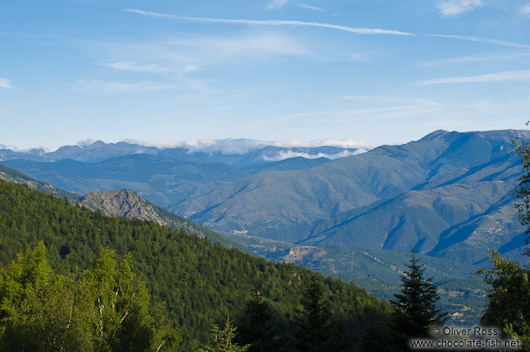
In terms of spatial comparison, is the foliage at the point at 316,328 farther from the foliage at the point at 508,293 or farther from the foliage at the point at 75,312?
the foliage at the point at 508,293

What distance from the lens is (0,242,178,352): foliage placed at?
4175 centimetres

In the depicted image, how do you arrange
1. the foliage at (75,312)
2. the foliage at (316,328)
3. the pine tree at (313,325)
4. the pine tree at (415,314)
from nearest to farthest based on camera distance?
the foliage at (75,312), the pine tree at (415,314), the foliage at (316,328), the pine tree at (313,325)

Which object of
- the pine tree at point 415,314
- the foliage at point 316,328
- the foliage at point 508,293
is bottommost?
the foliage at point 316,328

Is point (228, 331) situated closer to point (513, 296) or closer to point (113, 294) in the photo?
point (513, 296)

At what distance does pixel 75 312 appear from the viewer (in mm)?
43125

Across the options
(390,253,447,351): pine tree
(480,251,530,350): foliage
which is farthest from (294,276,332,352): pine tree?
(480,251,530,350): foliage

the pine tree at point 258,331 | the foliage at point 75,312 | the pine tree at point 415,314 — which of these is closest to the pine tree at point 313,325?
the pine tree at point 258,331

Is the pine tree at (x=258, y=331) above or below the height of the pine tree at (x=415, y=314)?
below

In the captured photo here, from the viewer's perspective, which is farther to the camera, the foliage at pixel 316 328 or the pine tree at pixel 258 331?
the foliage at pixel 316 328

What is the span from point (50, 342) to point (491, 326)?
120ft

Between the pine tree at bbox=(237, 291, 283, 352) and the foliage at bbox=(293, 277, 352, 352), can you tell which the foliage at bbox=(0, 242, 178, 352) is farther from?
the foliage at bbox=(293, 277, 352, 352)

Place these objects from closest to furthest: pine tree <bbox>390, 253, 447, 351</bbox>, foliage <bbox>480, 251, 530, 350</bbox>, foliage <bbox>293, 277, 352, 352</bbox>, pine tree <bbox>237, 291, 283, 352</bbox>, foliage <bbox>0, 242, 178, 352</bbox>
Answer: foliage <bbox>480, 251, 530, 350</bbox> < foliage <bbox>0, 242, 178, 352</bbox> < pine tree <bbox>390, 253, 447, 351</bbox> < pine tree <bbox>237, 291, 283, 352</bbox> < foliage <bbox>293, 277, 352, 352</bbox>

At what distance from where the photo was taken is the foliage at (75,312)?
1644 inches

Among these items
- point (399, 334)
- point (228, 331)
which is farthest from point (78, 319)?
point (399, 334)
